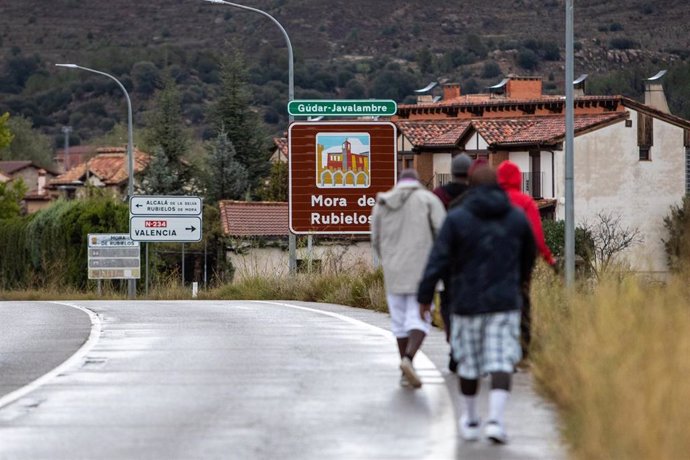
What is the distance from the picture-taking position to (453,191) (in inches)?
534

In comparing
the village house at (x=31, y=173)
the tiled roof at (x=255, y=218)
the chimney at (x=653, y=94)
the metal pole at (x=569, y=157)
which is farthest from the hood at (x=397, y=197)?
the village house at (x=31, y=173)

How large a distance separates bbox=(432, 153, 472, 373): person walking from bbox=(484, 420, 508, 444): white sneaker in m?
3.09

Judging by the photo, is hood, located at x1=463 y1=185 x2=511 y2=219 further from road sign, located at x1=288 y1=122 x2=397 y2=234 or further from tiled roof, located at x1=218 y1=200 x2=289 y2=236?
tiled roof, located at x1=218 y1=200 x2=289 y2=236

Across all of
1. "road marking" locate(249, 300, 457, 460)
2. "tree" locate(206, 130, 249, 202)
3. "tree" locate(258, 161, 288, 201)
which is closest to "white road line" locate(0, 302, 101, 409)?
"road marking" locate(249, 300, 457, 460)

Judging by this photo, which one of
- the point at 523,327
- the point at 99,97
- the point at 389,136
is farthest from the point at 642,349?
the point at 99,97

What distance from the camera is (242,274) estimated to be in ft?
123

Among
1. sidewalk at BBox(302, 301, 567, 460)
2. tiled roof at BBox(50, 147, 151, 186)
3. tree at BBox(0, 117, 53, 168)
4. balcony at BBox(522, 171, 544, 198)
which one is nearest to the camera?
sidewalk at BBox(302, 301, 567, 460)

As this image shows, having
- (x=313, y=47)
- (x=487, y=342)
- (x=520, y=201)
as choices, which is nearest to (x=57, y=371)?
(x=520, y=201)

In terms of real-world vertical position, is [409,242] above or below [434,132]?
below

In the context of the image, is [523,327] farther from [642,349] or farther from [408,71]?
[408,71]

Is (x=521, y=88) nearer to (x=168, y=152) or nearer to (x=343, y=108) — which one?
(x=168, y=152)

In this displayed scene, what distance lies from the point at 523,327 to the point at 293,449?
3.93m

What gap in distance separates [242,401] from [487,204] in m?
3.11

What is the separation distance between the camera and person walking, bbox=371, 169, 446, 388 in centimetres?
1266
